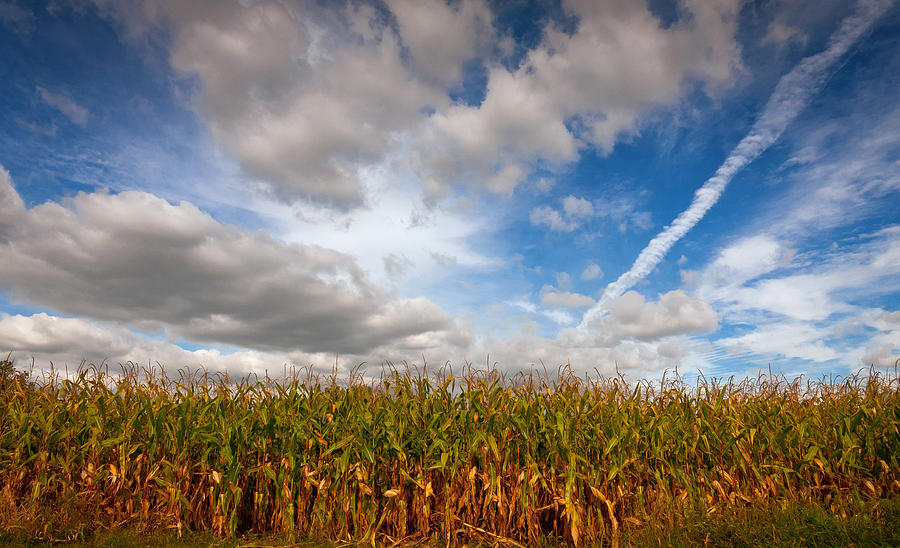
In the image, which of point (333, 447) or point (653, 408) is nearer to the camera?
point (333, 447)

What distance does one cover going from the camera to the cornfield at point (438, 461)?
641 centimetres

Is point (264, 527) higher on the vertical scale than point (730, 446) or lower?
lower

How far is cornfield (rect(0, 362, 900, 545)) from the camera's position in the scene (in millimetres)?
6406

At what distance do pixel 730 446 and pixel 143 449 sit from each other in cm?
816

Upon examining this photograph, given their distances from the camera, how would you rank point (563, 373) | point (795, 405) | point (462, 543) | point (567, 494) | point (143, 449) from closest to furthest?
1. point (567, 494)
2. point (462, 543)
3. point (143, 449)
4. point (563, 373)
5. point (795, 405)

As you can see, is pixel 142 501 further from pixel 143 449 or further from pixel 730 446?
pixel 730 446

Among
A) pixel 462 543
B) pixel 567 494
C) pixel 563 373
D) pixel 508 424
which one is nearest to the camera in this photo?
pixel 567 494

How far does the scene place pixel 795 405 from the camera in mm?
8828

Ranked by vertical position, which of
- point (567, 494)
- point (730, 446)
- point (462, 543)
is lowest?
point (462, 543)

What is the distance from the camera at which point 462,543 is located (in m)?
6.33

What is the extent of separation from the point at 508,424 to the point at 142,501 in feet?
16.6

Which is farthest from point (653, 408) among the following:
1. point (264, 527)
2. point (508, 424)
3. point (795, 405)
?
point (264, 527)

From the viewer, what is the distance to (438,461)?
6645mm

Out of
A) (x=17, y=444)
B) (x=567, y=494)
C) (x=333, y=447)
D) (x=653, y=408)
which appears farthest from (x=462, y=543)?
(x=17, y=444)
